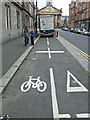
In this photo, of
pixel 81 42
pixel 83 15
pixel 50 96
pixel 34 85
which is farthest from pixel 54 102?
pixel 83 15

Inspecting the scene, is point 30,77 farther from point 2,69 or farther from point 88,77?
point 88,77

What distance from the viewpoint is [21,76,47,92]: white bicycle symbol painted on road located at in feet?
18.6

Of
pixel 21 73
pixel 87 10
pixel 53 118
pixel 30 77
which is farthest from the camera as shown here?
pixel 87 10

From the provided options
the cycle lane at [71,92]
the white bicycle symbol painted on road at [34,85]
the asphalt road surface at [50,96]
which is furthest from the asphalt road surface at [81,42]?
the white bicycle symbol painted on road at [34,85]

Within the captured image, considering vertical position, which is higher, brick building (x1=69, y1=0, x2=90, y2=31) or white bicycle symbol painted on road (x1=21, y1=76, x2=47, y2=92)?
brick building (x1=69, y1=0, x2=90, y2=31)

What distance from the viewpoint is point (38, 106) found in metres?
4.42

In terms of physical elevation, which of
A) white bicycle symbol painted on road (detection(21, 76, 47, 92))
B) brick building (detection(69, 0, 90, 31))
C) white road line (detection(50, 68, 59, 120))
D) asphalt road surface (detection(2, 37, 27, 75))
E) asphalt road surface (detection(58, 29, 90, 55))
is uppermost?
brick building (detection(69, 0, 90, 31))

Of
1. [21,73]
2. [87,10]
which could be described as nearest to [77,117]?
[21,73]

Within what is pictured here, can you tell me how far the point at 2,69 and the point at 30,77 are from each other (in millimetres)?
1590

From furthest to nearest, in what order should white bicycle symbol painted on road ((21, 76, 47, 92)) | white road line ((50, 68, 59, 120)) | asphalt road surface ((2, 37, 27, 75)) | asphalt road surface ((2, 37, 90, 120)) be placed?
asphalt road surface ((2, 37, 27, 75)) → white bicycle symbol painted on road ((21, 76, 47, 92)) → asphalt road surface ((2, 37, 90, 120)) → white road line ((50, 68, 59, 120))

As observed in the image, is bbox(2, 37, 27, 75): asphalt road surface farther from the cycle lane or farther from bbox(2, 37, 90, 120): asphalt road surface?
the cycle lane

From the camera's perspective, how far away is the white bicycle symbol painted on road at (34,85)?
5.66m

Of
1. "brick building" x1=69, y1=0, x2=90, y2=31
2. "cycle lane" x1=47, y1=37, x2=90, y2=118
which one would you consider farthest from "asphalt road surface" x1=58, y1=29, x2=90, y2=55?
"brick building" x1=69, y1=0, x2=90, y2=31

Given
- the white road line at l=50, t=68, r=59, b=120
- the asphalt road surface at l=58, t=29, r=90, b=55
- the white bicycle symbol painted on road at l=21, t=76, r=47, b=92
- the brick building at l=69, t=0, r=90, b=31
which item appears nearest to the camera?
the white road line at l=50, t=68, r=59, b=120
